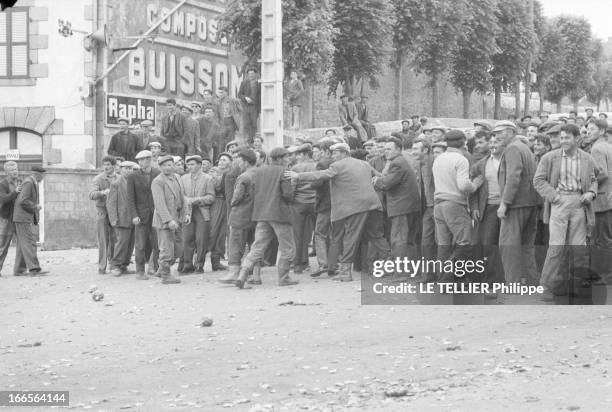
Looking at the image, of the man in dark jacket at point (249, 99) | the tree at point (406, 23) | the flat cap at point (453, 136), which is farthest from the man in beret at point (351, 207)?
the tree at point (406, 23)

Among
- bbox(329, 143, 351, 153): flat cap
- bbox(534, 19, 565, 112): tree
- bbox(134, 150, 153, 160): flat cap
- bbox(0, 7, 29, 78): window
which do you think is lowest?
bbox(134, 150, 153, 160): flat cap

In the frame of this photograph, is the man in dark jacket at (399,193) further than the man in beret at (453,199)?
Yes

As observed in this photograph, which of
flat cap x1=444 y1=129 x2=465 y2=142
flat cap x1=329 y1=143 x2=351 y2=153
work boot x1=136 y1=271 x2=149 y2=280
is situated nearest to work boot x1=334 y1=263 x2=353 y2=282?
flat cap x1=329 y1=143 x2=351 y2=153

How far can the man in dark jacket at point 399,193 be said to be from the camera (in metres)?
15.5

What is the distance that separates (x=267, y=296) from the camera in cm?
1460

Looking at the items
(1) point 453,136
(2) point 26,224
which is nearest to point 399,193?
(1) point 453,136

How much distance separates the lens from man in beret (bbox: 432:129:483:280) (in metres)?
13.5

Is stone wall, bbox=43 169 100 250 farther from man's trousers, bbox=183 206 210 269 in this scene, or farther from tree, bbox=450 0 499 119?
tree, bbox=450 0 499 119

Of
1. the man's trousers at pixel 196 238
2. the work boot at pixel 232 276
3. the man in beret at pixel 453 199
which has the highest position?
the man in beret at pixel 453 199

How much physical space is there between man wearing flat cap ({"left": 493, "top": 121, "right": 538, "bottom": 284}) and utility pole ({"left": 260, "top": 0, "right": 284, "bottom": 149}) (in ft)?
21.7

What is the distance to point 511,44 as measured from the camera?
188 feet

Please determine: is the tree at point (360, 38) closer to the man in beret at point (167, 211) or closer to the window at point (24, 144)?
the window at point (24, 144)

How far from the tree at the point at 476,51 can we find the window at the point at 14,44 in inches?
989

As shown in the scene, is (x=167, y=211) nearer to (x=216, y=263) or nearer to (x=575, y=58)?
(x=216, y=263)
